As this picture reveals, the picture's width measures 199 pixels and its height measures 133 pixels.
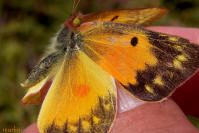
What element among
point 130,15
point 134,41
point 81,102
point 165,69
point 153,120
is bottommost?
point 153,120

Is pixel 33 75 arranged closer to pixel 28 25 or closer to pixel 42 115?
pixel 42 115

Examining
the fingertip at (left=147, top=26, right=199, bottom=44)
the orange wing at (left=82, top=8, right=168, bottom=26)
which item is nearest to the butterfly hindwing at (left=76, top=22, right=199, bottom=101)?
the orange wing at (left=82, top=8, right=168, bottom=26)

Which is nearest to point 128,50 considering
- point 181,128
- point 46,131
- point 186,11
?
point 181,128

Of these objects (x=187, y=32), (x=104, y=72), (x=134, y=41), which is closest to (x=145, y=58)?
(x=134, y=41)

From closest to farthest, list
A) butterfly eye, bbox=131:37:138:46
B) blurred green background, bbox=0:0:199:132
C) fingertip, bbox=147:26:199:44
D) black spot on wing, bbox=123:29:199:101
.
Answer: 1. black spot on wing, bbox=123:29:199:101
2. butterfly eye, bbox=131:37:138:46
3. fingertip, bbox=147:26:199:44
4. blurred green background, bbox=0:0:199:132

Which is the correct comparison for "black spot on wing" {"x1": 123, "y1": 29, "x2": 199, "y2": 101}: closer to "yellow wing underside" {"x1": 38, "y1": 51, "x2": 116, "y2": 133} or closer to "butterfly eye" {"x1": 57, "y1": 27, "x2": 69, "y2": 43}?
"yellow wing underside" {"x1": 38, "y1": 51, "x2": 116, "y2": 133}

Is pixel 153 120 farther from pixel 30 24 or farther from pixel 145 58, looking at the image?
pixel 30 24
